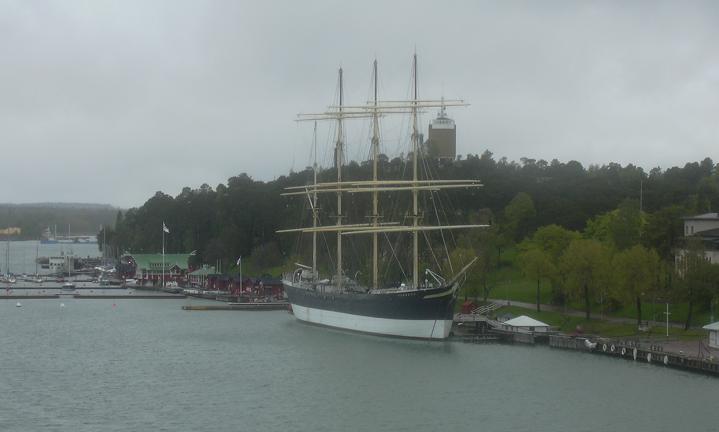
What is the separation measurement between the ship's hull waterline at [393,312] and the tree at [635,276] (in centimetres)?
1054

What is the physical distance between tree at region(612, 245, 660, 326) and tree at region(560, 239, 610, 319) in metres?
1.83

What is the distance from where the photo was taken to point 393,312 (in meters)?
73.8

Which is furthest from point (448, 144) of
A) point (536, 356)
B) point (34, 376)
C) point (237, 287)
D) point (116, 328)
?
point (34, 376)

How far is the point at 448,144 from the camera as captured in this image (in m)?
153

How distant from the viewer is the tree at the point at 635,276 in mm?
68375

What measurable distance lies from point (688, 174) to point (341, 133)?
6527cm

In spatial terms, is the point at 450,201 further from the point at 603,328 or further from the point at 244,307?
the point at 603,328

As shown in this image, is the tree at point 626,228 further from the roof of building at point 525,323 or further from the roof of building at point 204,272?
the roof of building at point 204,272

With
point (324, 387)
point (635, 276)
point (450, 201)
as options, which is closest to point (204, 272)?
point (450, 201)

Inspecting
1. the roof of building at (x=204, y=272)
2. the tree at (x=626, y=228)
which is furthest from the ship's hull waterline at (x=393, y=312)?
the roof of building at (x=204, y=272)

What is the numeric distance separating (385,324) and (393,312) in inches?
62.6

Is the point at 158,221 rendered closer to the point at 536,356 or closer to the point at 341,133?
the point at 341,133

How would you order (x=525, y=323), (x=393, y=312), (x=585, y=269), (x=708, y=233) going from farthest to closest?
(x=708, y=233) < (x=393, y=312) < (x=585, y=269) < (x=525, y=323)

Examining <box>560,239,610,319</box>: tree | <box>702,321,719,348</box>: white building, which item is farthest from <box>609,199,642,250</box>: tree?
<box>702,321,719,348</box>: white building
